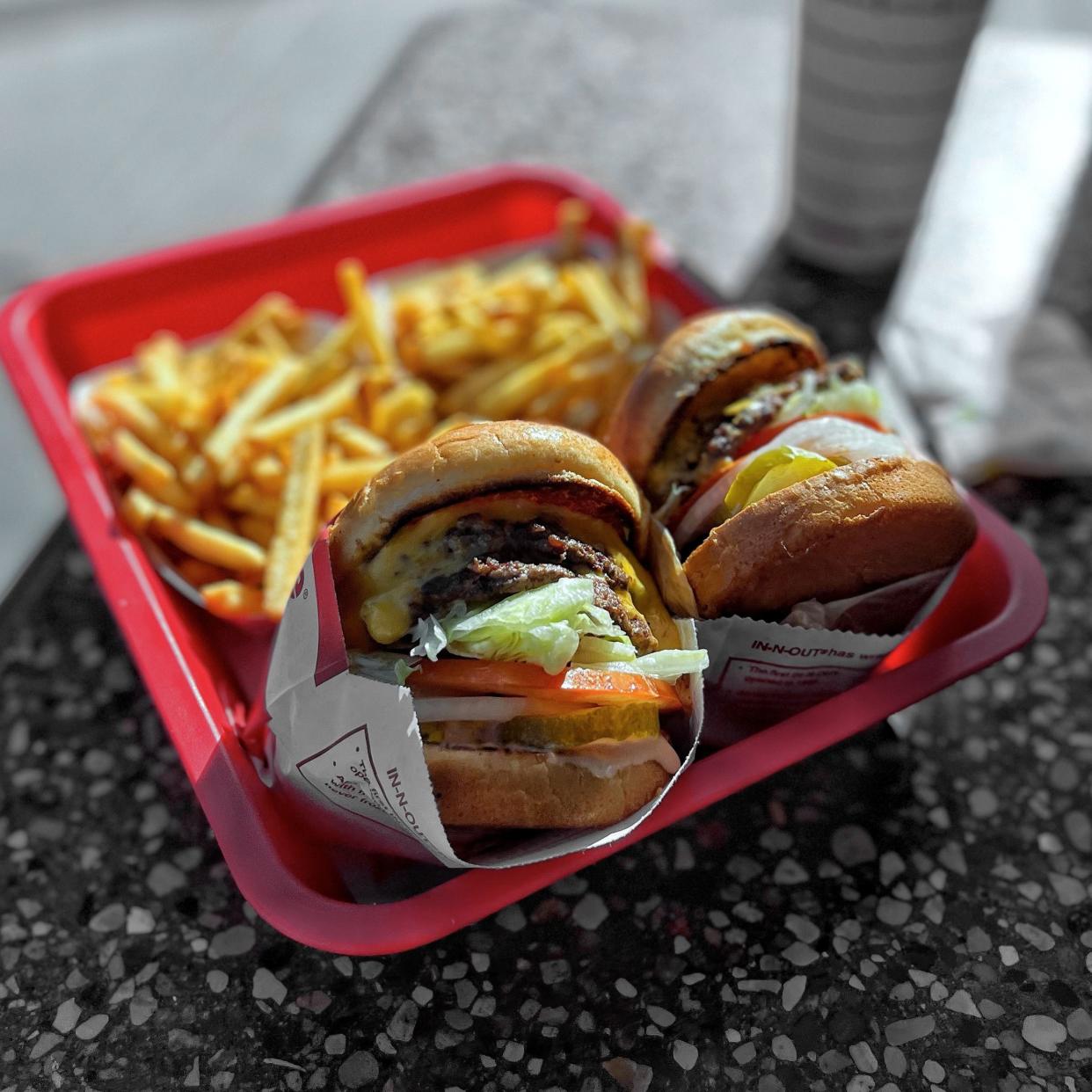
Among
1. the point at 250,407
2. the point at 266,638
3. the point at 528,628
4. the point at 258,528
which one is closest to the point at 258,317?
the point at 250,407

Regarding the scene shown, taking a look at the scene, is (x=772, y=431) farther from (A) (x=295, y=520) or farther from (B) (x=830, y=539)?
(A) (x=295, y=520)

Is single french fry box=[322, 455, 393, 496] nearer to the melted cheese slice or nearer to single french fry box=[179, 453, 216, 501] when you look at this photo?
single french fry box=[179, 453, 216, 501]

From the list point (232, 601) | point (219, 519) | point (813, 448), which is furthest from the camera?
point (219, 519)

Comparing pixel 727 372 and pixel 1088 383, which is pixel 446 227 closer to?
pixel 727 372

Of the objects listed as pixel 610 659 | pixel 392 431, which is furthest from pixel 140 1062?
pixel 392 431

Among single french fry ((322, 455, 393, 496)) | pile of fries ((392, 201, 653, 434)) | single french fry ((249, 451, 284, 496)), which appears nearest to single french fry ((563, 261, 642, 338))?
pile of fries ((392, 201, 653, 434))

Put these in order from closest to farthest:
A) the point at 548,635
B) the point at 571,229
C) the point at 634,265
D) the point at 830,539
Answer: the point at 548,635, the point at 830,539, the point at 634,265, the point at 571,229
